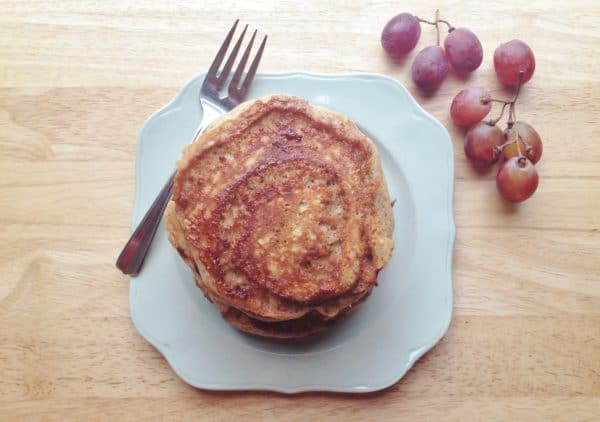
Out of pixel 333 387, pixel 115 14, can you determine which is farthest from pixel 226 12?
pixel 333 387

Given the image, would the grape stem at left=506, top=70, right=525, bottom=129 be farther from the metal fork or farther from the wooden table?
the metal fork

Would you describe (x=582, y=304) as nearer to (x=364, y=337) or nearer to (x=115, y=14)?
(x=364, y=337)

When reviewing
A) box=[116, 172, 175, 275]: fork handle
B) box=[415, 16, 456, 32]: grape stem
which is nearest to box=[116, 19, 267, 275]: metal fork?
box=[116, 172, 175, 275]: fork handle

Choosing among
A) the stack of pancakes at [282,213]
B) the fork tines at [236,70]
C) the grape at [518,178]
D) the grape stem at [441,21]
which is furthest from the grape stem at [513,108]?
the fork tines at [236,70]

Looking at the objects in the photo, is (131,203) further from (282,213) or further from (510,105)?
(510,105)

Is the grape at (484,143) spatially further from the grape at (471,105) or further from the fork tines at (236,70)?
the fork tines at (236,70)

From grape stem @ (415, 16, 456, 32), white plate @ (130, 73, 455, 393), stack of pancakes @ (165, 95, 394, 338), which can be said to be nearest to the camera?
stack of pancakes @ (165, 95, 394, 338)
